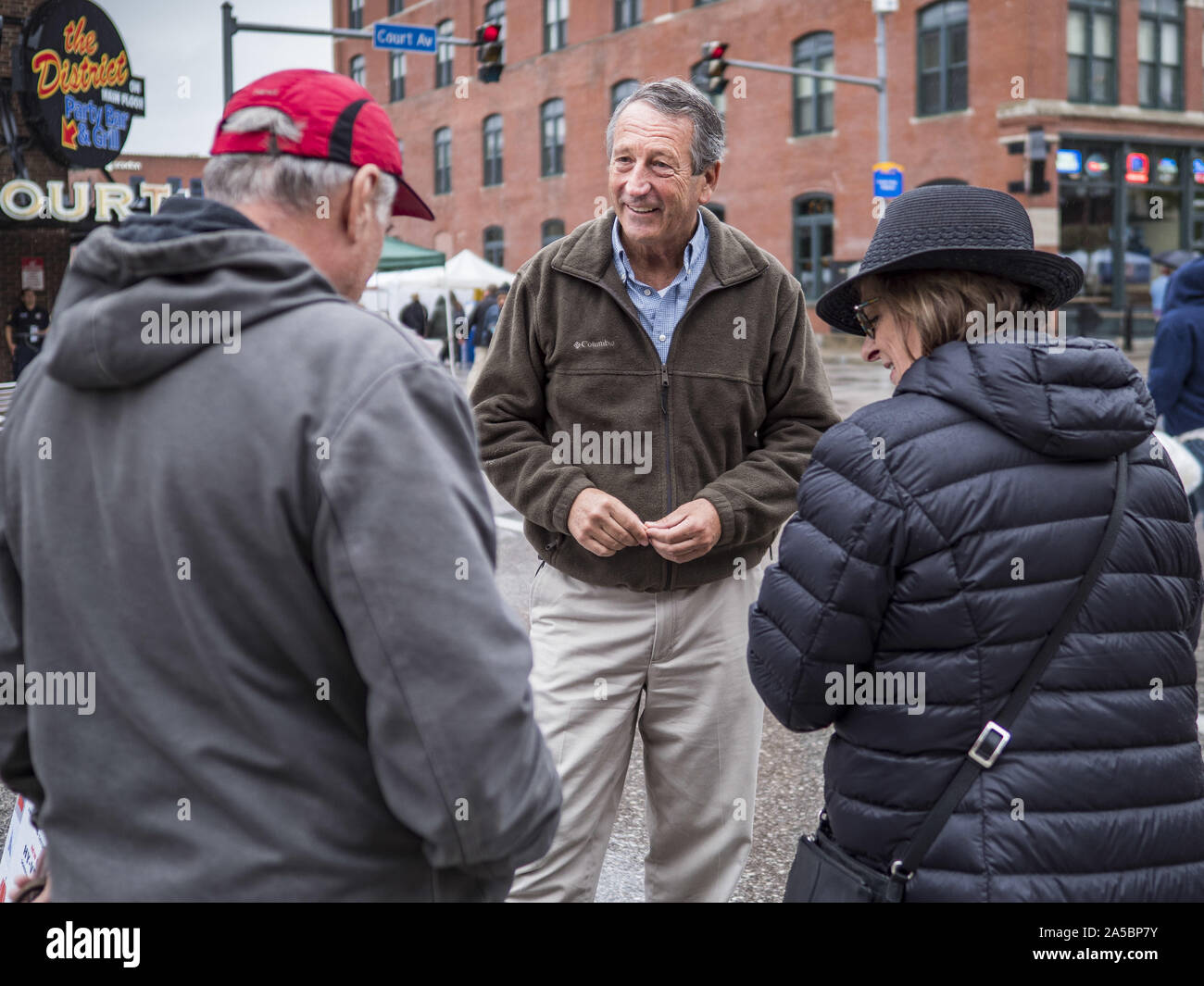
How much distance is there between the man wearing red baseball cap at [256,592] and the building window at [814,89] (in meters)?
32.2

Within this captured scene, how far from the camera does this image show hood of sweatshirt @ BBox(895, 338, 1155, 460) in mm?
1987

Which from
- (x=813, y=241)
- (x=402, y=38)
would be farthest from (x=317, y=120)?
(x=813, y=241)

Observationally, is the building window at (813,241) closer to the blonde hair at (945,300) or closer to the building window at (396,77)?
the building window at (396,77)

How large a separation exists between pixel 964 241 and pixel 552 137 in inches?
1602

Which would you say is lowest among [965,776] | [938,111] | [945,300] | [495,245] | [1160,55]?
[965,776]

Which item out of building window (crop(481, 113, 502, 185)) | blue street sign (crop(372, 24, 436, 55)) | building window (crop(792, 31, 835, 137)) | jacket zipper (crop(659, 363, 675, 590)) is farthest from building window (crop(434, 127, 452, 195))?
jacket zipper (crop(659, 363, 675, 590))

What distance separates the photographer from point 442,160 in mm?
46969

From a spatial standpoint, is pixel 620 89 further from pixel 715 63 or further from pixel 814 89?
pixel 715 63

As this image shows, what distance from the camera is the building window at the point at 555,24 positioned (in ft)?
133

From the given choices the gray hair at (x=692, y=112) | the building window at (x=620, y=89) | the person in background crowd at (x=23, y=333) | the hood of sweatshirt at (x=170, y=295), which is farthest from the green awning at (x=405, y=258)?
the hood of sweatshirt at (x=170, y=295)

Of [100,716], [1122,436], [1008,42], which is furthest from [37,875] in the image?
[1008,42]

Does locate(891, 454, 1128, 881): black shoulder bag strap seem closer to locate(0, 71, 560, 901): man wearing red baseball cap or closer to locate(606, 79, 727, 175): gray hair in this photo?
locate(0, 71, 560, 901): man wearing red baseball cap

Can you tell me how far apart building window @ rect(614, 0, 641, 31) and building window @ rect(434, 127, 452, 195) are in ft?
32.8
